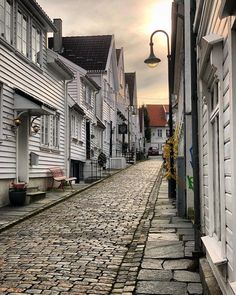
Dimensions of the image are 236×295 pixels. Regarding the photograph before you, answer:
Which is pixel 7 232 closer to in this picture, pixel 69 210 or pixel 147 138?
pixel 69 210

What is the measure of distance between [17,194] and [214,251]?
10381mm

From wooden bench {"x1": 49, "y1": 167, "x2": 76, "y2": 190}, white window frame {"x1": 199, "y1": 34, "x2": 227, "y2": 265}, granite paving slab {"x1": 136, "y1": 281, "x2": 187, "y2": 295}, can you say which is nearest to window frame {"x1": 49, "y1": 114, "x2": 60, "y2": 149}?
wooden bench {"x1": 49, "y1": 167, "x2": 76, "y2": 190}

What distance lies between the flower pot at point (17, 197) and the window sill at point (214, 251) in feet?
31.1

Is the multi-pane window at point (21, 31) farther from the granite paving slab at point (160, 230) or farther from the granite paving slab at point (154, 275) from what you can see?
the granite paving slab at point (154, 275)

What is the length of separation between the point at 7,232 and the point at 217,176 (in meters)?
6.27

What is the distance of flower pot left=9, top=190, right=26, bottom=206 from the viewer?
1495 cm

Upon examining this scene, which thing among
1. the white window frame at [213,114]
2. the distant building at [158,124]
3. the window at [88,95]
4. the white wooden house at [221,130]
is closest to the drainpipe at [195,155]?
the white wooden house at [221,130]

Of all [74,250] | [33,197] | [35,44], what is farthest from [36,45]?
[74,250]

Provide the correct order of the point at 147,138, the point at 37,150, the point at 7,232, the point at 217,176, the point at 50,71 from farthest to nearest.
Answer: the point at 147,138, the point at 50,71, the point at 37,150, the point at 7,232, the point at 217,176

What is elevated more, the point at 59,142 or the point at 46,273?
the point at 59,142

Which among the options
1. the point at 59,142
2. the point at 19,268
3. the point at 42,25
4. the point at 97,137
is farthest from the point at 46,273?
the point at 97,137

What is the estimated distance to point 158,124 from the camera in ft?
346

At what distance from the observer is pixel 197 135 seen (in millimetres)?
7883

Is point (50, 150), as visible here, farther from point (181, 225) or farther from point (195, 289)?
point (195, 289)
